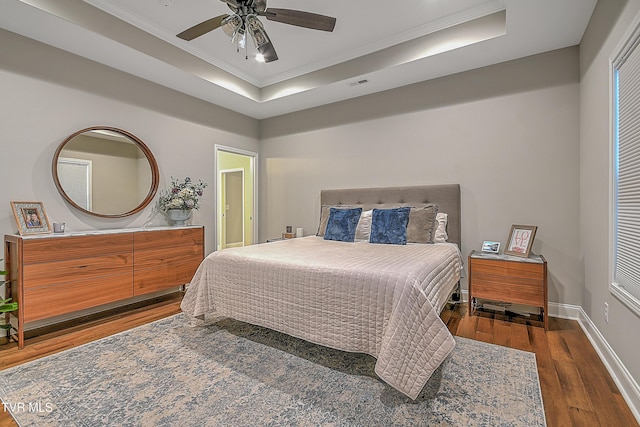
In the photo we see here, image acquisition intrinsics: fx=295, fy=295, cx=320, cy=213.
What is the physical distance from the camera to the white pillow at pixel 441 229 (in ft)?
10.9

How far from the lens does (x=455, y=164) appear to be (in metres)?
3.54

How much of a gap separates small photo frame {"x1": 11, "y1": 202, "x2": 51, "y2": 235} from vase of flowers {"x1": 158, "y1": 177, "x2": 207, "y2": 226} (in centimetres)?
118

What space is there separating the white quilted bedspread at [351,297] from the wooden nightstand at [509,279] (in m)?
0.37

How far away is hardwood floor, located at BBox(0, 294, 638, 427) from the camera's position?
1.59m

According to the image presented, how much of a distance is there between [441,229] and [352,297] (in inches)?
77.0

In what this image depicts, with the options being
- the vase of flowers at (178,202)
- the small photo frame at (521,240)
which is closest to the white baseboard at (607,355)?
the small photo frame at (521,240)

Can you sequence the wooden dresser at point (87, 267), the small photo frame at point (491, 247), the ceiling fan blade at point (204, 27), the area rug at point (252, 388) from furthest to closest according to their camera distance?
1. the small photo frame at point (491, 247)
2. the wooden dresser at point (87, 267)
3. the ceiling fan blade at point (204, 27)
4. the area rug at point (252, 388)

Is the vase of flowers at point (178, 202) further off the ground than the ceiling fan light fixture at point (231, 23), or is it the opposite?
the ceiling fan light fixture at point (231, 23)

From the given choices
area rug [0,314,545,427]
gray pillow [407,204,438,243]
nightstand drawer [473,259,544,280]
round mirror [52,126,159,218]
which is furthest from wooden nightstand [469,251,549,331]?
round mirror [52,126,159,218]

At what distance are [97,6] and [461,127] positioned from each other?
3858 mm

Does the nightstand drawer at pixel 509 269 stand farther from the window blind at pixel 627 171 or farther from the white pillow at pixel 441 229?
the window blind at pixel 627 171

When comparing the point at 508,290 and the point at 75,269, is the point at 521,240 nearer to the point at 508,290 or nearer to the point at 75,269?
the point at 508,290

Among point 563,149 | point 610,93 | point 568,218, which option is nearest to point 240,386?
point 610,93

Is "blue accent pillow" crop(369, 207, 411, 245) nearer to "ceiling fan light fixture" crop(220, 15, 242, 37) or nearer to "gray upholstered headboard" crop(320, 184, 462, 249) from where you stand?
"gray upholstered headboard" crop(320, 184, 462, 249)
